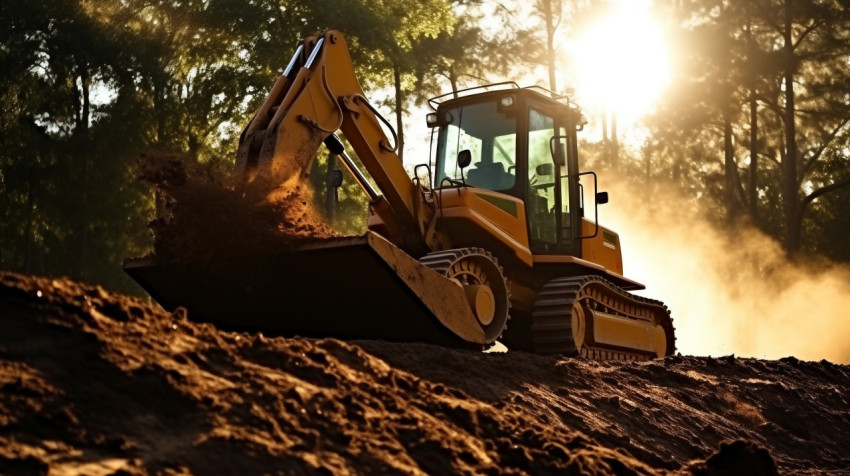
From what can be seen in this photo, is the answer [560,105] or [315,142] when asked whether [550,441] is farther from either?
[560,105]

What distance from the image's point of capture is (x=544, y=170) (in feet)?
40.1

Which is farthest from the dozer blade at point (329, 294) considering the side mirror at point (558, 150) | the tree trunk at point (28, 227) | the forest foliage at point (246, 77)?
the tree trunk at point (28, 227)

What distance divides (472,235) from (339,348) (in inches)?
183


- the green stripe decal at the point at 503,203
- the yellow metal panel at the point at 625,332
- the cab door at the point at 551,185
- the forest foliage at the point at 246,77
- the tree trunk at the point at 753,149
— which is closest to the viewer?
the green stripe decal at the point at 503,203

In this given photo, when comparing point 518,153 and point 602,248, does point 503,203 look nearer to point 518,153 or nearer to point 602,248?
point 518,153

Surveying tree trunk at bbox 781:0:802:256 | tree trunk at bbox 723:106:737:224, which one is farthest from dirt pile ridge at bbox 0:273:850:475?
tree trunk at bbox 723:106:737:224

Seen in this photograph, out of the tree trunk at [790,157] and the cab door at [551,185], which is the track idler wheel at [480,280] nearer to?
the cab door at [551,185]

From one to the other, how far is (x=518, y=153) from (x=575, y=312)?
1937 millimetres

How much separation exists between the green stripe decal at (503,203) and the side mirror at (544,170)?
0.72 metres

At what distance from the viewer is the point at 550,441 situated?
Answer: 627 cm

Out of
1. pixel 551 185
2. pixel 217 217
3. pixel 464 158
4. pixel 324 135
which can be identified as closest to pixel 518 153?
pixel 551 185

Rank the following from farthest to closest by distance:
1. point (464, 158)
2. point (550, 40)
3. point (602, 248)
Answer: point (550, 40) → point (602, 248) → point (464, 158)

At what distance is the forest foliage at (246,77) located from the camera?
26812 mm

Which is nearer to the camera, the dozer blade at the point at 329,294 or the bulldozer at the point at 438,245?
the dozer blade at the point at 329,294
